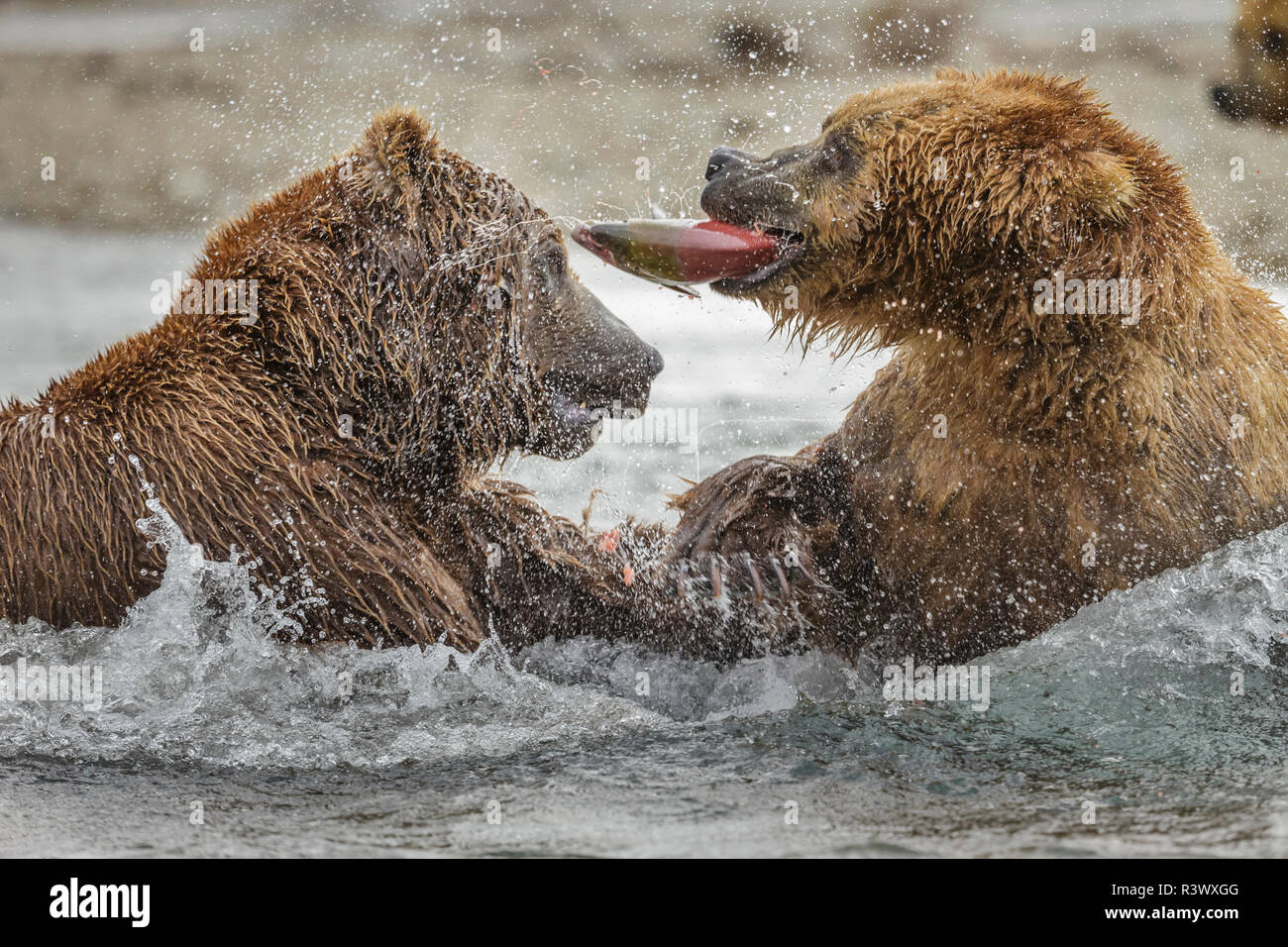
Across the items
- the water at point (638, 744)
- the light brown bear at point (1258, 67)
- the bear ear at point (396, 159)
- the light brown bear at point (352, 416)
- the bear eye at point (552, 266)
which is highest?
the light brown bear at point (1258, 67)

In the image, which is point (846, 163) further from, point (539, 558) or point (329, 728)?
point (329, 728)

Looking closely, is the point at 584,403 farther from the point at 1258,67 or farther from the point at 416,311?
the point at 1258,67

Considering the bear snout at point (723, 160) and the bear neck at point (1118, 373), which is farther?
the bear snout at point (723, 160)

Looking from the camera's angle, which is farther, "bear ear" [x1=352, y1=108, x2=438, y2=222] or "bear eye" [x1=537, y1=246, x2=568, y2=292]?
"bear eye" [x1=537, y1=246, x2=568, y2=292]

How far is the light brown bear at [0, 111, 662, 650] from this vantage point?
3916mm

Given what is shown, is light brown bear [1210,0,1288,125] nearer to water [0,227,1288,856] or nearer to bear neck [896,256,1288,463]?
bear neck [896,256,1288,463]

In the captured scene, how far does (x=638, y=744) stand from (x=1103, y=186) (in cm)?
200

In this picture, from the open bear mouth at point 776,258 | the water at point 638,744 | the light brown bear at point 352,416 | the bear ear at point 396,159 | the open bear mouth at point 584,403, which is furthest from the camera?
the open bear mouth at point 584,403

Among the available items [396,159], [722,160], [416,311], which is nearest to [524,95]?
[722,160]

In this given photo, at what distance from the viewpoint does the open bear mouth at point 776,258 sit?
4.38 m

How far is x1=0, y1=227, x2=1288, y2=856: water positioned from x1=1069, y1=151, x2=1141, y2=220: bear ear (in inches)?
43.3

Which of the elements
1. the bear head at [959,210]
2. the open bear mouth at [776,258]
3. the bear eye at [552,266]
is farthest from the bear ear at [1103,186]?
the bear eye at [552,266]

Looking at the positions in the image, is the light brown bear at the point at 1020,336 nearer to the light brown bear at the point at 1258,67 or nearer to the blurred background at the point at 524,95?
the blurred background at the point at 524,95

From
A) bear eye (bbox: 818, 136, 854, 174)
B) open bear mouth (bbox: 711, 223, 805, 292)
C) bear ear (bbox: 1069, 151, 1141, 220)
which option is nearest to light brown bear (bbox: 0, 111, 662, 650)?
open bear mouth (bbox: 711, 223, 805, 292)
